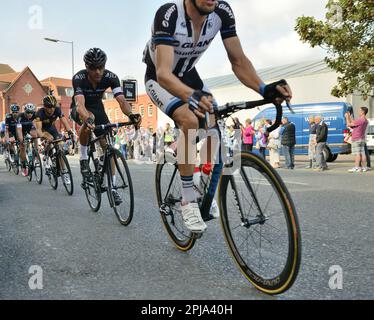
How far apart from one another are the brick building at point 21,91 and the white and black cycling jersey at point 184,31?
7746 centimetres

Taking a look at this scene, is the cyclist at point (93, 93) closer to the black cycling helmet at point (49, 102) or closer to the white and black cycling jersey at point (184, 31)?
the white and black cycling jersey at point (184, 31)

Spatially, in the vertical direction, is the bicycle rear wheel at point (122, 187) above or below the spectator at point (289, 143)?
below

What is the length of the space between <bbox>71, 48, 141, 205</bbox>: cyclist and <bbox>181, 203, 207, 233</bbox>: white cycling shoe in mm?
2056

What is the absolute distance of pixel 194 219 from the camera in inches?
130

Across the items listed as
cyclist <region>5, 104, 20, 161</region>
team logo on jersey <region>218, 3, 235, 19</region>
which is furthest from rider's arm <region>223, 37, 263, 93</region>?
cyclist <region>5, 104, 20, 161</region>

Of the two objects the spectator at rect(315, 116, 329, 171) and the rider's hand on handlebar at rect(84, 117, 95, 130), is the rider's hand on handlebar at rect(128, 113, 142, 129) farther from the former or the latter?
the spectator at rect(315, 116, 329, 171)

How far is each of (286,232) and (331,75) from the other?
1131 inches

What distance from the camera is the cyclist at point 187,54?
3.04 m

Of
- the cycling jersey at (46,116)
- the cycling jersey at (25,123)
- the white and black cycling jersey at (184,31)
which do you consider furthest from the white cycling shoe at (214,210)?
the cycling jersey at (25,123)

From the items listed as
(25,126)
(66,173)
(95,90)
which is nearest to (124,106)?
(95,90)

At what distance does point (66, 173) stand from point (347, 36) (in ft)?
35.0

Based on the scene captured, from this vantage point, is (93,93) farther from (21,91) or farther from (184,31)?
(21,91)

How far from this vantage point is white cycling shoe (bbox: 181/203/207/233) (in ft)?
10.8
